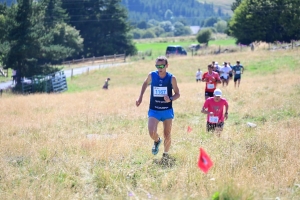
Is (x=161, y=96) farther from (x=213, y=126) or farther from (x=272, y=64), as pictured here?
(x=272, y=64)

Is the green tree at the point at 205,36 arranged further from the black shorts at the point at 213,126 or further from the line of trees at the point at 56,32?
the black shorts at the point at 213,126

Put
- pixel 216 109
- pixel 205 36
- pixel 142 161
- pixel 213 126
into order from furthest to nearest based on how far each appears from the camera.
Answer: pixel 205 36 → pixel 213 126 → pixel 216 109 → pixel 142 161

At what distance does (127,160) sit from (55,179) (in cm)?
141

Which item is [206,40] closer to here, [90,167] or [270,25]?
[270,25]

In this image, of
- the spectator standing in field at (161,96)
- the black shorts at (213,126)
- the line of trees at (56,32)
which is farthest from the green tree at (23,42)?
the spectator standing in field at (161,96)

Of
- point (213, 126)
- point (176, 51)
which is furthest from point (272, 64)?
point (213, 126)

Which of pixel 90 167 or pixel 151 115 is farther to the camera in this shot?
pixel 151 115

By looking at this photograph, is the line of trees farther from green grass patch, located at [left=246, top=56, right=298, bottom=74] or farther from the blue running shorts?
the blue running shorts

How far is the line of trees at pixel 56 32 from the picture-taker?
3369 centimetres

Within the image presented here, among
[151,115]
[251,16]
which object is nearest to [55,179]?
[151,115]

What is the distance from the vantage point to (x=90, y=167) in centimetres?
673

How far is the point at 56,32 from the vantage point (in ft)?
138

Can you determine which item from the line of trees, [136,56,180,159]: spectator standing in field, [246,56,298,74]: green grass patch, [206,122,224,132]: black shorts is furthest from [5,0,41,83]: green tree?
[136,56,180,159]: spectator standing in field

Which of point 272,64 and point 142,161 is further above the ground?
point 142,161
